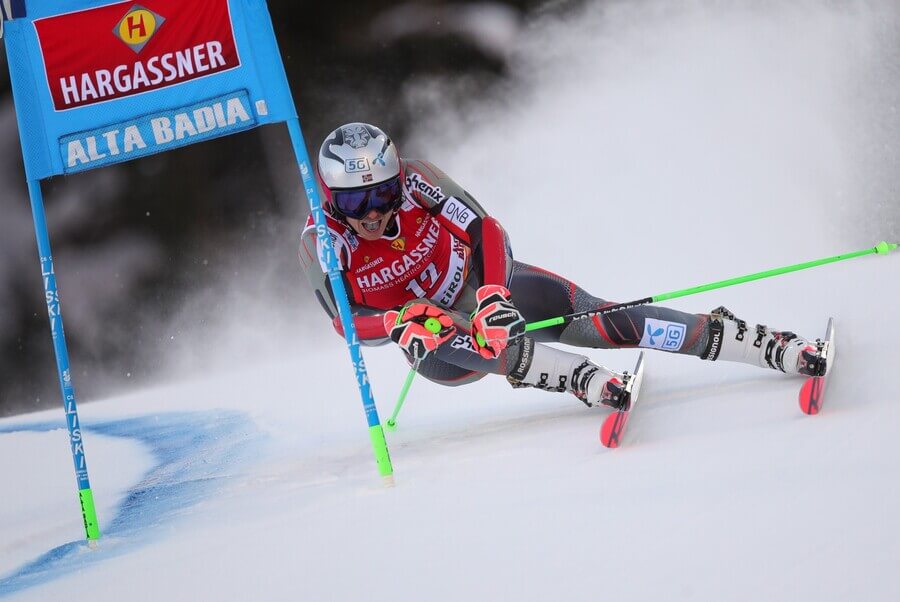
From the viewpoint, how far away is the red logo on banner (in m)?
3.25

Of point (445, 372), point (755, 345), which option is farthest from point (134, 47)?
point (755, 345)

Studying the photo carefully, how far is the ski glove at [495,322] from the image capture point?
3.22 metres

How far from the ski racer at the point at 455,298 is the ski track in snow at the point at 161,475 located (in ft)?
3.24

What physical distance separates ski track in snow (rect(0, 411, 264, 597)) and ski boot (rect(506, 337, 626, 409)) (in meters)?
1.33

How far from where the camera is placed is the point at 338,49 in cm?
793

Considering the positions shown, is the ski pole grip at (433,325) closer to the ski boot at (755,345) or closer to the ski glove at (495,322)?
the ski glove at (495,322)

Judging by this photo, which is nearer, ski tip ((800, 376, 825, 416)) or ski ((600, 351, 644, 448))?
ski tip ((800, 376, 825, 416))

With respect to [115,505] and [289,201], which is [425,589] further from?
[289,201]

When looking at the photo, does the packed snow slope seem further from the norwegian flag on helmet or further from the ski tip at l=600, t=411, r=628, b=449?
the norwegian flag on helmet

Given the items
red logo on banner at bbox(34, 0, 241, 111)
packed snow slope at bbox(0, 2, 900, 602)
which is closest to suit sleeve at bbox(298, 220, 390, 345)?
packed snow slope at bbox(0, 2, 900, 602)

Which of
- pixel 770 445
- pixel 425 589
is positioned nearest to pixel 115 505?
pixel 425 589

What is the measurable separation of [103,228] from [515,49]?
373 cm

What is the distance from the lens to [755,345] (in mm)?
3521

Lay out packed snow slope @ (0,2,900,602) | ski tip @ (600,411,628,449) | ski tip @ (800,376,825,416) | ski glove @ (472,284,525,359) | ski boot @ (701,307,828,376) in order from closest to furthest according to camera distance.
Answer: packed snow slope @ (0,2,900,602)
ski tip @ (800,376,825,416)
ski tip @ (600,411,628,449)
ski glove @ (472,284,525,359)
ski boot @ (701,307,828,376)
